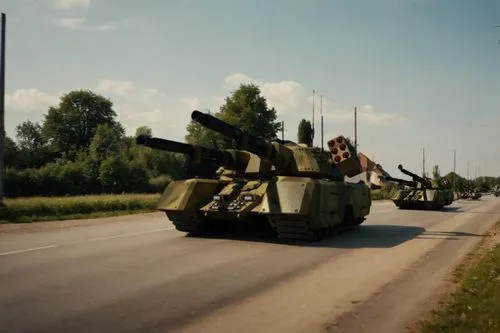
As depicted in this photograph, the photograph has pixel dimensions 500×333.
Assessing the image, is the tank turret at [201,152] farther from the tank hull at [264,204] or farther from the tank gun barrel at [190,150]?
the tank hull at [264,204]

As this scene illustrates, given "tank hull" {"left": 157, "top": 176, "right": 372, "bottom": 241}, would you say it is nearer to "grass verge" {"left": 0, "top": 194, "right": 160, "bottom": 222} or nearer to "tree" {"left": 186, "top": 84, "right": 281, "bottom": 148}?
"grass verge" {"left": 0, "top": 194, "right": 160, "bottom": 222}

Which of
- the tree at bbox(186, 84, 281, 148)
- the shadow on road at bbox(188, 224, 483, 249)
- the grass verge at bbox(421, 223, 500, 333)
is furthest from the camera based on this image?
the tree at bbox(186, 84, 281, 148)

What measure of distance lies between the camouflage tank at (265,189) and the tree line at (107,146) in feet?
127

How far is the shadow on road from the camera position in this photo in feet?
39.4

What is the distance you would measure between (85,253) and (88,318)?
14.3 ft

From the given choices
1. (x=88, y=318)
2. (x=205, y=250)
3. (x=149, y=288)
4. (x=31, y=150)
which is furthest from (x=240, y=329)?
(x=31, y=150)

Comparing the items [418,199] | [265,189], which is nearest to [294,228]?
[265,189]

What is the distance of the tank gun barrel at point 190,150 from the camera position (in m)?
10.7

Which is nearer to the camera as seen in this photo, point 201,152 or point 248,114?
point 201,152

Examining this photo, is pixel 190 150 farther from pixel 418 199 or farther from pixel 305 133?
pixel 418 199

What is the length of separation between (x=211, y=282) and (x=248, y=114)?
2201 inches

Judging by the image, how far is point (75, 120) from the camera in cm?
6719

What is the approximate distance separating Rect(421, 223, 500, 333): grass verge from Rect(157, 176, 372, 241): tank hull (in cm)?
395

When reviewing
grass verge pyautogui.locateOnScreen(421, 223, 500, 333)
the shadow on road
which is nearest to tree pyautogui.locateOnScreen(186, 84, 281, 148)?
the shadow on road
